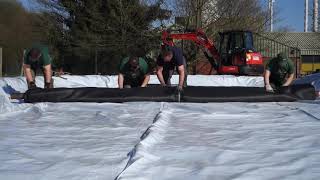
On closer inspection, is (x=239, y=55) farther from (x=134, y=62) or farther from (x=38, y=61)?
(x=38, y=61)

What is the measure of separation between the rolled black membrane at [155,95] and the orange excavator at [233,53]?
32.3ft

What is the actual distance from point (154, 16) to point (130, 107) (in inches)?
875

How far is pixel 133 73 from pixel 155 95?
189cm

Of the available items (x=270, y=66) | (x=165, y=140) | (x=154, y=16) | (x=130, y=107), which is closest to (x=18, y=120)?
(x=130, y=107)

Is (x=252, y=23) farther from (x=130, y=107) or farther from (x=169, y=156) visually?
(x=169, y=156)

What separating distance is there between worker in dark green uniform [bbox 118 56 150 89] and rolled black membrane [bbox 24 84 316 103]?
1.48m

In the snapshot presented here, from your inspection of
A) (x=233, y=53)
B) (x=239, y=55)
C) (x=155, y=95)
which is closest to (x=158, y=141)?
(x=155, y=95)

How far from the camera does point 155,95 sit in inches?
320

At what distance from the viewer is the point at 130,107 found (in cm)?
720

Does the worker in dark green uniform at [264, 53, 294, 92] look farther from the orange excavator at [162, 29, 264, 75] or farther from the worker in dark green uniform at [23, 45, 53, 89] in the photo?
the orange excavator at [162, 29, 264, 75]

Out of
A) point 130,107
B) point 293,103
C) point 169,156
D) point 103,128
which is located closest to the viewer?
point 169,156

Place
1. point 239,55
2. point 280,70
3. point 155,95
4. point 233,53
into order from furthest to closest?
point 233,53 < point 239,55 < point 280,70 < point 155,95

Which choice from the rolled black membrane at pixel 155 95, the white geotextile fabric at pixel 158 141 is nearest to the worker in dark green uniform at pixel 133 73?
the rolled black membrane at pixel 155 95

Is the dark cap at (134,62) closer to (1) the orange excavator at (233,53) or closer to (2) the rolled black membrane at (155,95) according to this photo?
(2) the rolled black membrane at (155,95)
